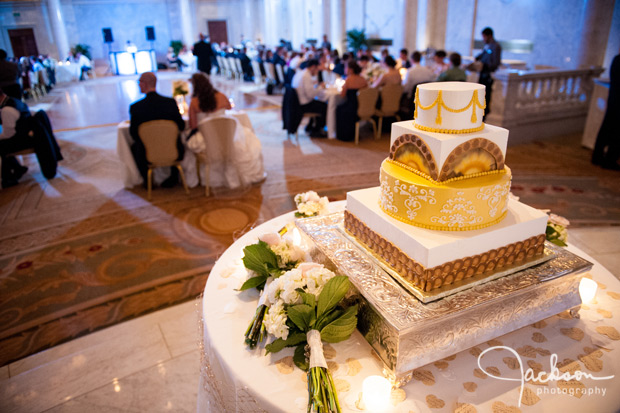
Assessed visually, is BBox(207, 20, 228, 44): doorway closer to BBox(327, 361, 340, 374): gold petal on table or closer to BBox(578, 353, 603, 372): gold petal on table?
BBox(327, 361, 340, 374): gold petal on table

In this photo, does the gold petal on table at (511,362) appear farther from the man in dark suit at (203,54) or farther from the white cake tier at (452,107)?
the man in dark suit at (203,54)

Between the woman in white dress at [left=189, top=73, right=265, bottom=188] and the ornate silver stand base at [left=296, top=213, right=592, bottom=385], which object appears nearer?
the ornate silver stand base at [left=296, top=213, right=592, bottom=385]

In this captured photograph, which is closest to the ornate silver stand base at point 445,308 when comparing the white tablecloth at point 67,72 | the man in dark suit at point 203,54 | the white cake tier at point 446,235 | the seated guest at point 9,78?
the white cake tier at point 446,235

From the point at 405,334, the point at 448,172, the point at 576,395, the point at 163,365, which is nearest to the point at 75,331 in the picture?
the point at 163,365

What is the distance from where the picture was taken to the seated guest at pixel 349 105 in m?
6.84

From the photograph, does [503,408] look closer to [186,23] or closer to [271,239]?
[271,239]

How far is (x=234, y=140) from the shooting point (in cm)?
500

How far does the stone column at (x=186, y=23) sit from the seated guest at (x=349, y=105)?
1734cm

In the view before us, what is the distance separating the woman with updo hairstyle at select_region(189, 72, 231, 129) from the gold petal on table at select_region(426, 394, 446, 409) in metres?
4.27

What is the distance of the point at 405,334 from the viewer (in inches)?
52.5

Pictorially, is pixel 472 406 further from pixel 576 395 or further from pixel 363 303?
pixel 363 303

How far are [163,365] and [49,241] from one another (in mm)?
2279

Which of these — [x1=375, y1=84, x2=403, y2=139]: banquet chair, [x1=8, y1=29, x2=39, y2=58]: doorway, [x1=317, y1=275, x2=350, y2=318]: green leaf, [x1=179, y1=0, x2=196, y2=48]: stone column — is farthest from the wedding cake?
[x1=8, y1=29, x2=39, y2=58]: doorway

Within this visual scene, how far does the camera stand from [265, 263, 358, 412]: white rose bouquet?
56.3 inches
